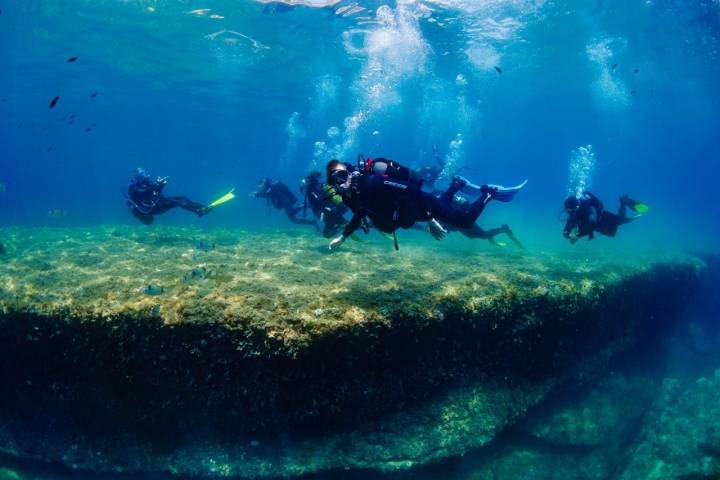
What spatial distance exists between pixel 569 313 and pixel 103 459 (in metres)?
7.92

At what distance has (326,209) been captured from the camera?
33.2ft

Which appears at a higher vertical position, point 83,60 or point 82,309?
point 83,60

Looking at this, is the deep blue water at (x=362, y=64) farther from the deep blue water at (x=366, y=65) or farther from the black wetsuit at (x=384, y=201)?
the black wetsuit at (x=384, y=201)

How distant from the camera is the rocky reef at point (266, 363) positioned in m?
5.04

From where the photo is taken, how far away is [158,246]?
33.8ft

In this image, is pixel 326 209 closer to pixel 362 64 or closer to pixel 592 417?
pixel 592 417

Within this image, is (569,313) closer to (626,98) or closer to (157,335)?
(157,335)

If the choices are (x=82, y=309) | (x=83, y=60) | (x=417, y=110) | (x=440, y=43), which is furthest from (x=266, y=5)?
(x=417, y=110)

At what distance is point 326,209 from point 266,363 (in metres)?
5.69

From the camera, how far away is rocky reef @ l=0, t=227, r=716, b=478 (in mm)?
5043

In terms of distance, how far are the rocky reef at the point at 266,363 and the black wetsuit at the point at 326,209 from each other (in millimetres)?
2895

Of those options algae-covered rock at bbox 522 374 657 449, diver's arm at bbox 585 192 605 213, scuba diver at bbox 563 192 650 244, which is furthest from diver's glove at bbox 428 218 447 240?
algae-covered rock at bbox 522 374 657 449

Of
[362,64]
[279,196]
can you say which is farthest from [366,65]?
[279,196]

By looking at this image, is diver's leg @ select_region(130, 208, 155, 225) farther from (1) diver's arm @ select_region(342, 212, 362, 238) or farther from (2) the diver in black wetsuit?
(1) diver's arm @ select_region(342, 212, 362, 238)
